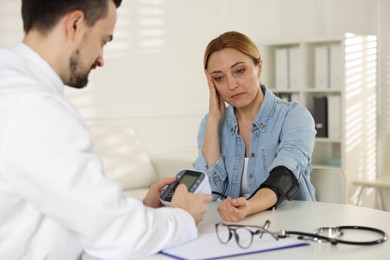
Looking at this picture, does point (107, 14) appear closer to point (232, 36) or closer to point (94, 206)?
point (94, 206)

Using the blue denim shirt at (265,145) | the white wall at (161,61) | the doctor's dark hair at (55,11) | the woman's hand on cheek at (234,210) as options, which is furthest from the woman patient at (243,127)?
the white wall at (161,61)

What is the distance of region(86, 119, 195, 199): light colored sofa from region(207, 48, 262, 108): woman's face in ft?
5.78

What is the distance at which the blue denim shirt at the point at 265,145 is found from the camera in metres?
2.24

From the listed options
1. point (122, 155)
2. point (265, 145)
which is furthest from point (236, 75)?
point (122, 155)

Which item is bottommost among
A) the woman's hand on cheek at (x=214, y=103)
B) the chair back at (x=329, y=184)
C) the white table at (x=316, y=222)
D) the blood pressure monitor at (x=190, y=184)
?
the chair back at (x=329, y=184)

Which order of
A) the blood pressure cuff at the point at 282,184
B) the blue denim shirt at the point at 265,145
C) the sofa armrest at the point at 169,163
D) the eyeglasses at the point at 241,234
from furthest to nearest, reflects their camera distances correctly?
the sofa armrest at the point at 169,163 → the blue denim shirt at the point at 265,145 → the blood pressure cuff at the point at 282,184 → the eyeglasses at the point at 241,234

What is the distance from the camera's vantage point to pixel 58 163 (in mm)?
1186

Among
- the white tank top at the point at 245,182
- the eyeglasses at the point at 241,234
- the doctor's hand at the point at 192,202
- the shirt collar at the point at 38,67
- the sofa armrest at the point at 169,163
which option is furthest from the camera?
the sofa armrest at the point at 169,163

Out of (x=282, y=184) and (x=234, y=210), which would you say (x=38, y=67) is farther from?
(x=282, y=184)

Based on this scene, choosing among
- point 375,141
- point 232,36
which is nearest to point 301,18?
point 375,141

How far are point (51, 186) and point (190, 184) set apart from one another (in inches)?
24.2

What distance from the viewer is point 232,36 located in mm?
2418

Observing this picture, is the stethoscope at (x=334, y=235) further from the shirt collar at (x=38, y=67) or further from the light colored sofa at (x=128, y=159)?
the light colored sofa at (x=128, y=159)

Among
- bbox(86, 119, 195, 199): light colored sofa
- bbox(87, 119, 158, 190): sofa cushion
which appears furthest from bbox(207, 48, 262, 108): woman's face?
bbox(87, 119, 158, 190): sofa cushion
